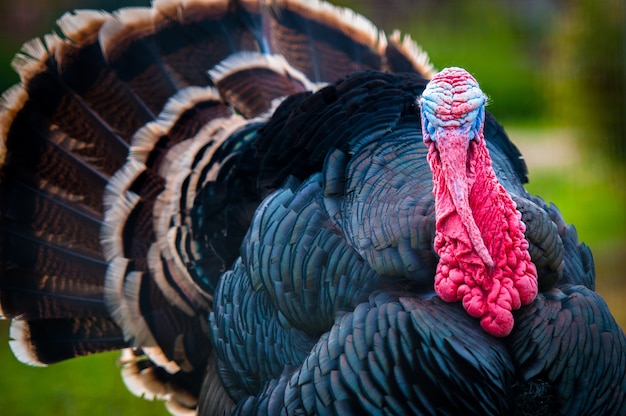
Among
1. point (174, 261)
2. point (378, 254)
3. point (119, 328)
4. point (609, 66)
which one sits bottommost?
point (119, 328)

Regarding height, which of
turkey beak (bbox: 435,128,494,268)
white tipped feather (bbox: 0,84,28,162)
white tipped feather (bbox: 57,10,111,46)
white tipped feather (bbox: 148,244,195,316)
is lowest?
white tipped feather (bbox: 148,244,195,316)

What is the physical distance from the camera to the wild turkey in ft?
7.43

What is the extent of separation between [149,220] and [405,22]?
7.08 m

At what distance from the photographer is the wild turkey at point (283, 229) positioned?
227cm

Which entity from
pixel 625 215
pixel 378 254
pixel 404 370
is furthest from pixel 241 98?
pixel 625 215

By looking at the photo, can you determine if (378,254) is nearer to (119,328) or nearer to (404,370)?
(404,370)

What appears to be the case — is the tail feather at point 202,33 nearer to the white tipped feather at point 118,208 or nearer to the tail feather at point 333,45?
the tail feather at point 333,45

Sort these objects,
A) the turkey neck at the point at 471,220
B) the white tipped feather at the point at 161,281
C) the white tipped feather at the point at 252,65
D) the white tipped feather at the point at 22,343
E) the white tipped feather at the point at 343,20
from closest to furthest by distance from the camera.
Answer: the turkey neck at the point at 471,220
the white tipped feather at the point at 161,281
the white tipped feather at the point at 22,343
the white tipped feather at the point at 252,65
the white tipped feather at the point at 343,20

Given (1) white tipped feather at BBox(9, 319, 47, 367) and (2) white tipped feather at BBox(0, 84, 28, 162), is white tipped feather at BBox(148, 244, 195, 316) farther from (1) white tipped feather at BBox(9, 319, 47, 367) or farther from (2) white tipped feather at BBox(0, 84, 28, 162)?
(2) white tipped feather at BBox(0, 84, 28, 162)

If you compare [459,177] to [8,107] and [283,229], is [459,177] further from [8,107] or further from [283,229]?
[8,107]

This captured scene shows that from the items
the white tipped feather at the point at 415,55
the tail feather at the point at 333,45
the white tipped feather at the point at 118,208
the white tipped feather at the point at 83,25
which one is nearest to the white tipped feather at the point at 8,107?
the white tipped feather at the point at 83,25

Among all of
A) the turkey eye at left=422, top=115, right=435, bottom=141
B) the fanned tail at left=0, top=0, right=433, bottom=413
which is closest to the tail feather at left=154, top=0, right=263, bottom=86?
the fanned tail at left=0, top=0, right=433, bottom=413

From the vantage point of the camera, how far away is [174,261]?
336 centimetres

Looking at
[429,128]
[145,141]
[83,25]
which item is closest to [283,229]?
[429,128]
